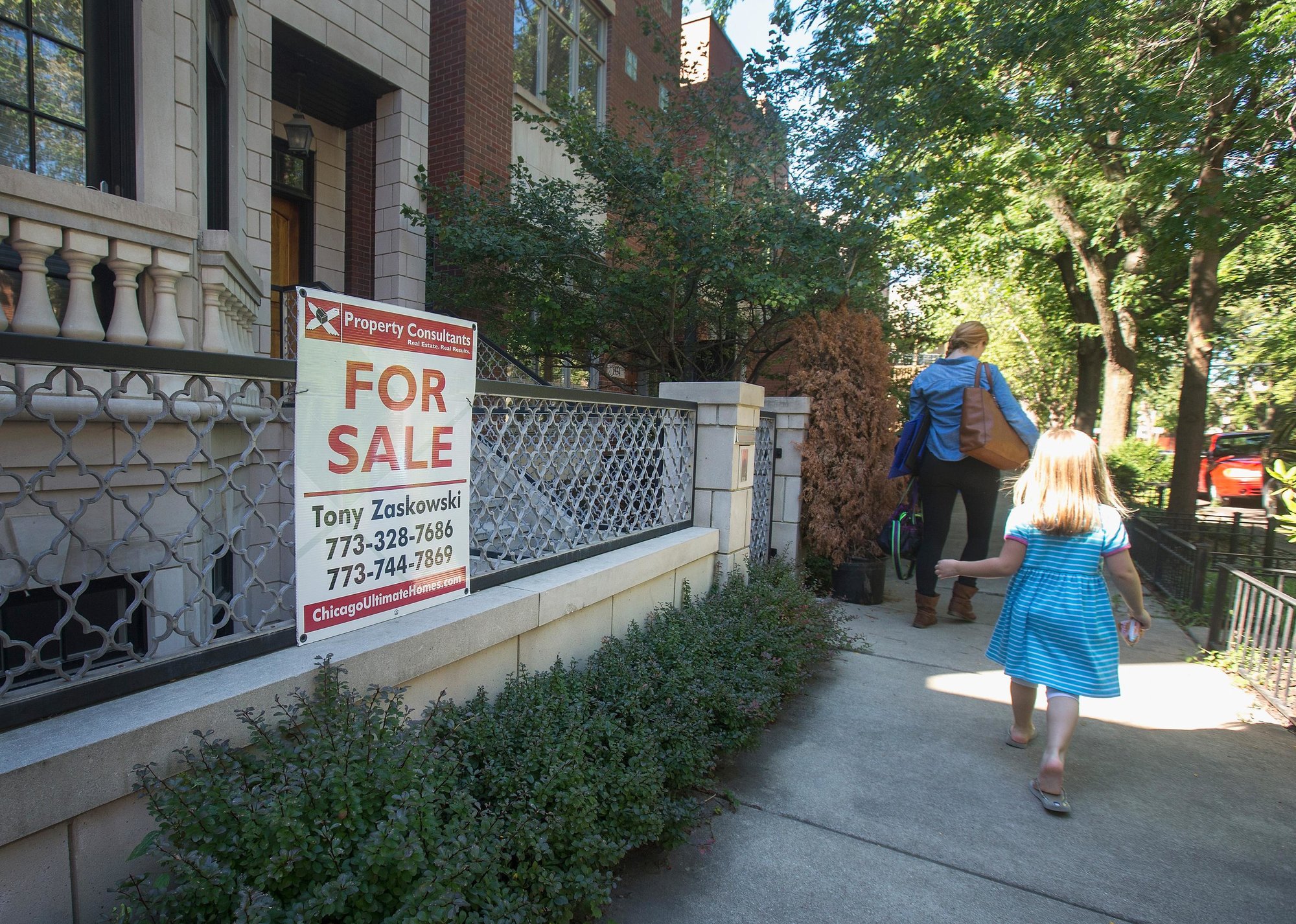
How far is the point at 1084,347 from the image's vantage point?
15.4 m

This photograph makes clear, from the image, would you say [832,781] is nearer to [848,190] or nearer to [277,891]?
[277,891]

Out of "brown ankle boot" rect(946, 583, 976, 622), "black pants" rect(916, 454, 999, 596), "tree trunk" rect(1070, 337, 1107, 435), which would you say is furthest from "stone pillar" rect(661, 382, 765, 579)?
"tree trunk" rect(1070, 337, 1107, 435)

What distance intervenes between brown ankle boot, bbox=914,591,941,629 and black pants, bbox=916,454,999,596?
0.15 ft

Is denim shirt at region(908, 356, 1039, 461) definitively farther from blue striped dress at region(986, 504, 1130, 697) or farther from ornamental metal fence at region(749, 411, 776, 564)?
blue striped dress at region(986, 504, 1130, 697)

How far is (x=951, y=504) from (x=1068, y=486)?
7.92 ft

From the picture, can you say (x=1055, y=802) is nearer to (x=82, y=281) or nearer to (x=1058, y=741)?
(x=1058, y=741)

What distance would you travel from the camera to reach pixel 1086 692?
3.31 m

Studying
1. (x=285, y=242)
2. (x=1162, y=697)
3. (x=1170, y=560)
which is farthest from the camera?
(x=285, y=242)

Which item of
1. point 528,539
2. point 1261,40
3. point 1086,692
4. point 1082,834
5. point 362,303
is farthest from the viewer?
point 1261,40

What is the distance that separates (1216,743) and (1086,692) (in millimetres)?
1314

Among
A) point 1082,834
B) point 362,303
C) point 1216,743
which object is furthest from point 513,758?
point 1216,743

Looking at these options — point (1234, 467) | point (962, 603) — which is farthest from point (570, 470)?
point (1234, 467)

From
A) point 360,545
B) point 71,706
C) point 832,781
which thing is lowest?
point 832,781

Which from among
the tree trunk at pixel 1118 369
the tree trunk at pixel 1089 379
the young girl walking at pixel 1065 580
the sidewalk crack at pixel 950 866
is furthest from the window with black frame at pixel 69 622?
the tree trunk at pixel 1089 379
